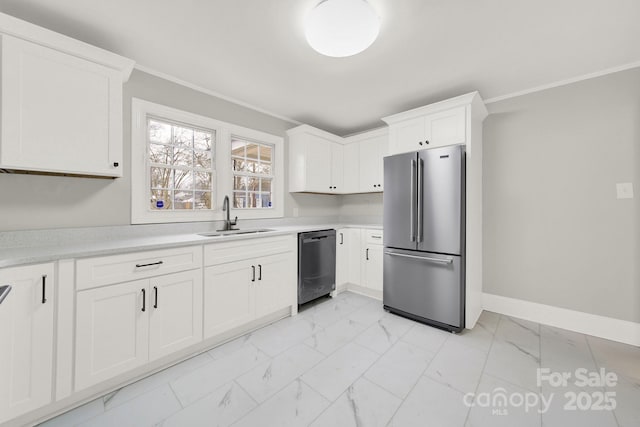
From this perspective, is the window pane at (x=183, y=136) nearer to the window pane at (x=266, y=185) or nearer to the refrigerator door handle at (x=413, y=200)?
the window pane at (x=266, y=185)

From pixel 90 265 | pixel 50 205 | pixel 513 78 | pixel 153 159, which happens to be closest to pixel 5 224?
pixel 50 205

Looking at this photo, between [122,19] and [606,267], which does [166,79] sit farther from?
[606,267]

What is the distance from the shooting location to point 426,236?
2.50 m

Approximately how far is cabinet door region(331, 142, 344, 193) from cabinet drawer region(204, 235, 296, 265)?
139cm

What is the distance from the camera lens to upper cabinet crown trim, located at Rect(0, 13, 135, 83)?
4.69ft

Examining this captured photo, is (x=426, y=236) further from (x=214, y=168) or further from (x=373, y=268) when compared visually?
(x=214, y=168)

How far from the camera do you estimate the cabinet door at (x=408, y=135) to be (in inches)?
106

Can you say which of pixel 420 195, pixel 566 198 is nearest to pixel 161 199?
pixel 420 195

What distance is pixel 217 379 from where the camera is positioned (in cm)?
172

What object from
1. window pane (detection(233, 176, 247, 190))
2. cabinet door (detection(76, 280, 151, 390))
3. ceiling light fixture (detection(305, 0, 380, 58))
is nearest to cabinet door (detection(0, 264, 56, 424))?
cabinet door (detection(76, 280, 151, 390))

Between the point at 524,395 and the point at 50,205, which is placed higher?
the point at 50,205

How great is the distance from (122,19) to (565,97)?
389 centimetres

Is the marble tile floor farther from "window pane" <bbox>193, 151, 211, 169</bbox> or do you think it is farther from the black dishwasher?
"window pane" <bbox>193, 151, 211, 169</bbox>

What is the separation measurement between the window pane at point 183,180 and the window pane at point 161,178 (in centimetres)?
5
